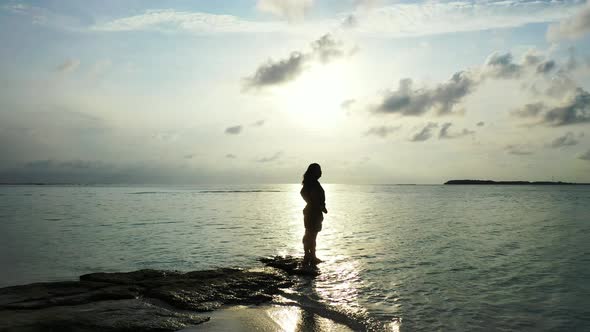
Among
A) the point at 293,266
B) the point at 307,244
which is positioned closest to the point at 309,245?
the point at 307,244

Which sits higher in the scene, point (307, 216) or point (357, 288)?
point (307, 216)

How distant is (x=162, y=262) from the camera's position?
16.3 metres

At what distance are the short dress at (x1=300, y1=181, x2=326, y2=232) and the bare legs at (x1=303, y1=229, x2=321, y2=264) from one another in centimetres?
20

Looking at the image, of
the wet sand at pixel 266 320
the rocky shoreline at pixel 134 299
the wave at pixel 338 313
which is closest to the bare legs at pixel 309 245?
the rocky shoreline at pixel 134 299

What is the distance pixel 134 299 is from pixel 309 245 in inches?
261

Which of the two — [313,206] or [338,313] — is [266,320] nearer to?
[338,313]

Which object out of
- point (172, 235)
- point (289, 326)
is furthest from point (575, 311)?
point (172, 235)

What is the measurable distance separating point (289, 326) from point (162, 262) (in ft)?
32.6

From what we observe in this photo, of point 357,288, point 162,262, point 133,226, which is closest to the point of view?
point 357,288

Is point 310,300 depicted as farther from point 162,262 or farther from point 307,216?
Answer: point 162,262

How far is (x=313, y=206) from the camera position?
1419 centimetres

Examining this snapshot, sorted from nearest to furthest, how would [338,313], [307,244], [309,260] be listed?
[338,313] → [307,244] → [309,260]

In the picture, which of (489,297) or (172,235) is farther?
(172,235)

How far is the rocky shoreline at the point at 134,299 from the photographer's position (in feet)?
24.6
